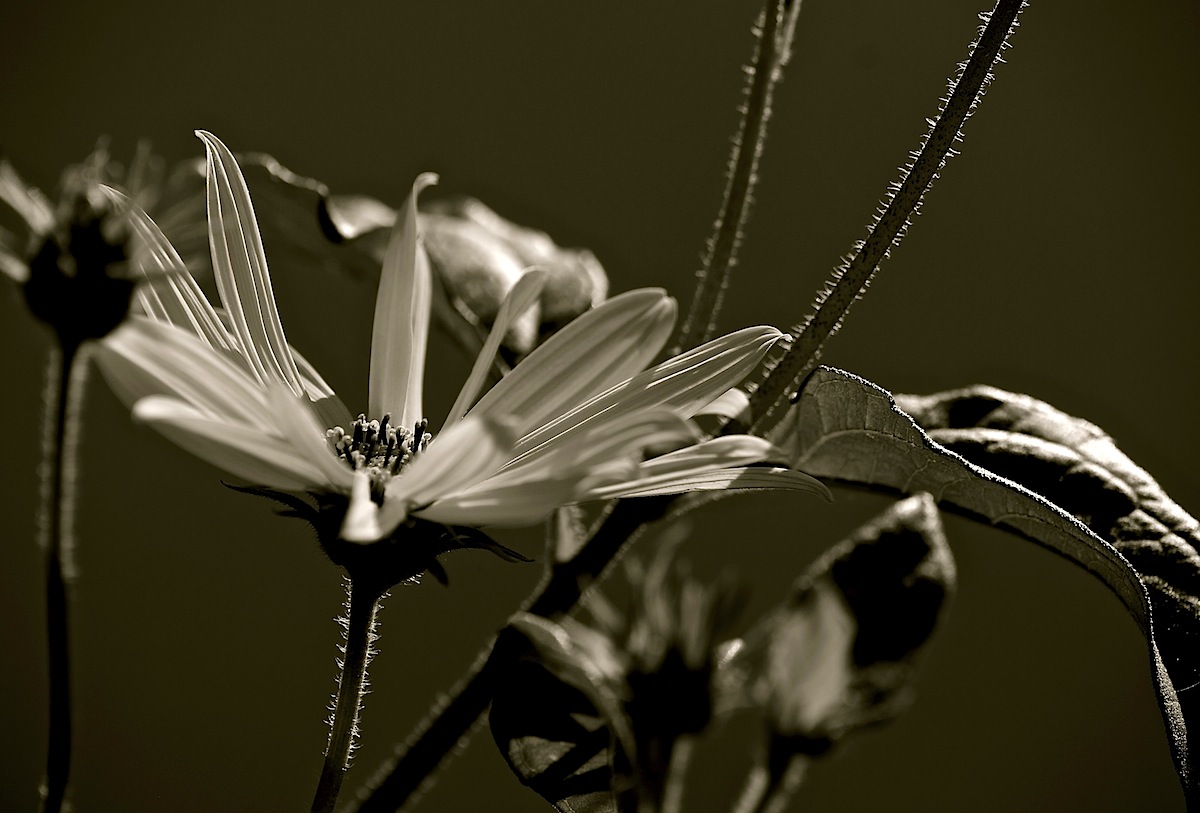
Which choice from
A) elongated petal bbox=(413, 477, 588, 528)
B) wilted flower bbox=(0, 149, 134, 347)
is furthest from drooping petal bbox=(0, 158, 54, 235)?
elongated petal bbox=(413, 477, 588, 528)

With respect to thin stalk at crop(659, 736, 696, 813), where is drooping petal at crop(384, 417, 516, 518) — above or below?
above

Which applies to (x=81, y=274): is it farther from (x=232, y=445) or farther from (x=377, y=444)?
(x=377, y=444)

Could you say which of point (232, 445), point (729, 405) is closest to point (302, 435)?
point (232, 445)

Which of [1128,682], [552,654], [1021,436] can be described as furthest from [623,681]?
[1128,682]

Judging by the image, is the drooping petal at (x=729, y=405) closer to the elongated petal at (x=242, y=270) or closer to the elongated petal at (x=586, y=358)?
the elongated petal at (x=586, y=358)

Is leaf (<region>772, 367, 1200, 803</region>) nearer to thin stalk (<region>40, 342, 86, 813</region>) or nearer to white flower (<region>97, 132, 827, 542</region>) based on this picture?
white flower (<region>97, 132, 827, 542</region>)

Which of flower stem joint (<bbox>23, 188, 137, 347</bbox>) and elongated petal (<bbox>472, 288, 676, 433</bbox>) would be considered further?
elongated petal (<bbox>472, 288, 676, 433</bbox>)
